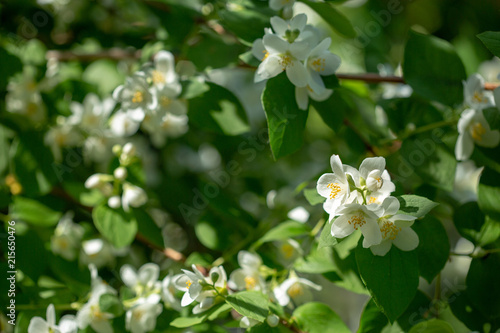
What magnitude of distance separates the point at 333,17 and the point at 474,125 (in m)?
0.41

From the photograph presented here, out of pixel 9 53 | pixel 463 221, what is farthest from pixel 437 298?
pixel 9 53

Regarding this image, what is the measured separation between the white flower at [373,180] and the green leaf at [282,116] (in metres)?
0.16

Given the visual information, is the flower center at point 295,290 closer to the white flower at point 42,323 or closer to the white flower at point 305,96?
the white flower at point 305,96

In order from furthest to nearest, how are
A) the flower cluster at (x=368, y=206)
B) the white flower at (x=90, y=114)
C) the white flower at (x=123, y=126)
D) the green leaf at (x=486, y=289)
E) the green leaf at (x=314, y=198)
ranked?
the white flower at (x=90, y=114) → the white flower at (x=123, y=126) → the green leaf at (x=486, y=289) → the green leaf at (x=314, y=198) → the flower cluster at (x=368, y=206)

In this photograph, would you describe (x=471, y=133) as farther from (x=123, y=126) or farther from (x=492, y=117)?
(x=123, y=126)

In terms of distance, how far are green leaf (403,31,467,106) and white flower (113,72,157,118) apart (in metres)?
0.64

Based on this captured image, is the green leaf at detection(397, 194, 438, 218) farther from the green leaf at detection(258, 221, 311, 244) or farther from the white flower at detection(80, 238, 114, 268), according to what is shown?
the white flower at detection(80, 238, 114, 268)

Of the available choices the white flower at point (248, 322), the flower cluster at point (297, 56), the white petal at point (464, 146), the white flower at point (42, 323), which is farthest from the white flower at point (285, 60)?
the white flower at point (42, 323)

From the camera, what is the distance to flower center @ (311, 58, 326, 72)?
100 cm

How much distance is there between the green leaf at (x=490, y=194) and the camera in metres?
1.01

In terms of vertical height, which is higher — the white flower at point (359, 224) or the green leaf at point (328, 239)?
the white flower at point (359, 224)

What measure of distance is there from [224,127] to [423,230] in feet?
1.80

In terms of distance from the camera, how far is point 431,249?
0.97 meters

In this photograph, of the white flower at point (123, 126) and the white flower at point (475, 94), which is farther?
the white flower at point (123, 126)
